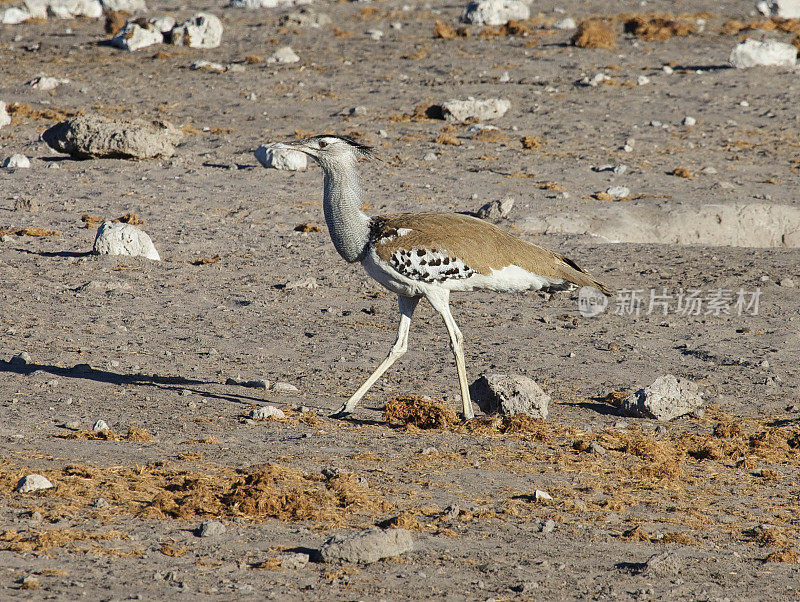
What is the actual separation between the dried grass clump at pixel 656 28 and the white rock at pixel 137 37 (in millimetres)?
10061

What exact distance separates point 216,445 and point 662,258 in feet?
21.7

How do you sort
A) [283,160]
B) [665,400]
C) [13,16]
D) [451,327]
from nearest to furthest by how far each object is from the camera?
[451,327]
[665,400]
[283,160]
[13,16]

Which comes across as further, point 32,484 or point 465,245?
point 465,245

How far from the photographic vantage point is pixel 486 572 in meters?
4.65

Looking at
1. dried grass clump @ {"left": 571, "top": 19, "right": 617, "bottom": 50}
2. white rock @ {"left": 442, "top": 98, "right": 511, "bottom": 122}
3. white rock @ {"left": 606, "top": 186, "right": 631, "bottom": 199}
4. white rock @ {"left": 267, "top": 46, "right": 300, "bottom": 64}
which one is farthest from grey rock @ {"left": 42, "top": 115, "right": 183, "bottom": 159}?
dried grass clump @ {"left": 571, "top": 19, "right": 617, "bottom": 50}

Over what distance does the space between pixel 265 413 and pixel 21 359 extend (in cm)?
235

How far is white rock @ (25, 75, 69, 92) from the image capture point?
1850 cm

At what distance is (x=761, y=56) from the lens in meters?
19.8

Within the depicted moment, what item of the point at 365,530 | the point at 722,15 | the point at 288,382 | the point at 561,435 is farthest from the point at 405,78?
the point at 365,530

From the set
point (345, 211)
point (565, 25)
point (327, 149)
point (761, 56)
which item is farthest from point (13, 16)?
point (345, 211)

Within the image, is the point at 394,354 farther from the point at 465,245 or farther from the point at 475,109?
the point at 475,109

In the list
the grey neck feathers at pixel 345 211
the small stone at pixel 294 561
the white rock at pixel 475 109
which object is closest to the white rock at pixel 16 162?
the white rock at pixel 475 109

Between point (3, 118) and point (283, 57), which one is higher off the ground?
point (283, 57)

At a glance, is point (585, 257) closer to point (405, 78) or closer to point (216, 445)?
point (216, 445)
